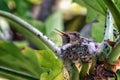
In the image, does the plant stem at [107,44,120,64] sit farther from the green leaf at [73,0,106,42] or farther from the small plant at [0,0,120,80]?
the green leaf at [73,0,106,42]

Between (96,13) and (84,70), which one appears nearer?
(84,70)

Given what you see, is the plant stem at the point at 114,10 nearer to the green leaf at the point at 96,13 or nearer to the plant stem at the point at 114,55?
the plant stem at the point at 114,55

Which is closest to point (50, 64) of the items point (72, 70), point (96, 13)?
point (72, 70)

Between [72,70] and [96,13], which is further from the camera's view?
[96,13]

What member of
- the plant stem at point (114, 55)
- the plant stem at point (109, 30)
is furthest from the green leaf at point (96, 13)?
the plant stem at point (114, 55)

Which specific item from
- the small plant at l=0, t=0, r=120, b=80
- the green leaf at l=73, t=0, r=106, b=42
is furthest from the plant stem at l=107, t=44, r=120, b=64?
the green leaf at l=73, t=0, r=106, b=42

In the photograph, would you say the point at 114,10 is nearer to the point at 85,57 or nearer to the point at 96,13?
the point at 85,57

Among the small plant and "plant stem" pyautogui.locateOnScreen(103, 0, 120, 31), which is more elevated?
"plant stem" pyautogui.locateOnScreen(103, 0, 120, 31)

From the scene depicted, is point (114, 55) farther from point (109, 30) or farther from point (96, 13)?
point (96, 13)

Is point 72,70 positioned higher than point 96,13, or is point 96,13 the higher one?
point 96,13

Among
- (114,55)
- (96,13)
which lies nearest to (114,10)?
(114,55)
